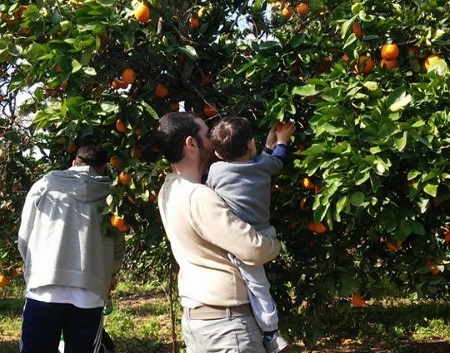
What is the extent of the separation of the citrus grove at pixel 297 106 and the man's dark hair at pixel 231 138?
0.23m

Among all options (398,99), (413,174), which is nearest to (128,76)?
(398,99)

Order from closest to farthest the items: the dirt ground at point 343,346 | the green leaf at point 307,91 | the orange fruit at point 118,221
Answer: the green leaf at point 307,91
the orange fruit at point 118,221
the dirt ground at point 343,346

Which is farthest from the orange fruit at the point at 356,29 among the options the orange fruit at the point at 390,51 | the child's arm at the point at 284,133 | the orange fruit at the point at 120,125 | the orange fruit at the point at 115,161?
the orange fruit at the point at 115,161

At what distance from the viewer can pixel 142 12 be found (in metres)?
2.49

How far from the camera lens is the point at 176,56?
2.81 m

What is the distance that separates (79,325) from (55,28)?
132cm

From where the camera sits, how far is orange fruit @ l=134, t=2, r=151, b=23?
2.49 m

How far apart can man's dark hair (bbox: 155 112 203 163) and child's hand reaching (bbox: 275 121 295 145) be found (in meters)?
0.39

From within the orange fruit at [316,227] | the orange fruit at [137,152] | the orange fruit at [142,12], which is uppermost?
the orange fruit at [142,12]

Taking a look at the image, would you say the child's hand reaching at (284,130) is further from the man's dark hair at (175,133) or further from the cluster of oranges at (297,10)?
the cluster of oranges at (297,10)

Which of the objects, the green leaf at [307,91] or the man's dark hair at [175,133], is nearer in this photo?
the man's dark hair at [175,133]

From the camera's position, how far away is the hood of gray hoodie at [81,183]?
295 cm

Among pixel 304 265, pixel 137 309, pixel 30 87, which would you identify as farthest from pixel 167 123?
pixel 137 309

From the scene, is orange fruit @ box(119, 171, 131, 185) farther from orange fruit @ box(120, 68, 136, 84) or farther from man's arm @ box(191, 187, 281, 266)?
man's arm @ box(191, 187, 281, 266)
